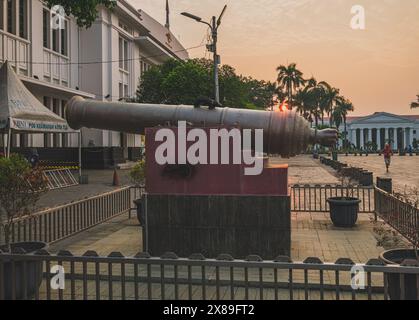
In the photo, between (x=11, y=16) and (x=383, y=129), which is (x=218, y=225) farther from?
(x=383, y=129)

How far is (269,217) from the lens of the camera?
20.4 feet

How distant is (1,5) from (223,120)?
19.5 meters

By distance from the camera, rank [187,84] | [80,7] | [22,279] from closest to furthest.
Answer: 1. [22,279]
2. [80,7]
3. [187,84]

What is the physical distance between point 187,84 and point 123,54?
9.19 m

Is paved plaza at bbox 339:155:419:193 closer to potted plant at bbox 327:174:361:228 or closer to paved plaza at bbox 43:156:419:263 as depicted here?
potted plant at bbox 327:174:361:228

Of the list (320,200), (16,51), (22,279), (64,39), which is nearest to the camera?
(22,279)

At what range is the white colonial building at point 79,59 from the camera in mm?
23438

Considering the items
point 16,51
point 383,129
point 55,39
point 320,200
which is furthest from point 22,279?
point 383,129

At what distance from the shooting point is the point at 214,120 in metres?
6.48

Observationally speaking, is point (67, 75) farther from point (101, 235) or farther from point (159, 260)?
point (159, 260)

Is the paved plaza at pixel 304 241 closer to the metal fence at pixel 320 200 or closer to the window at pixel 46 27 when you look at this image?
the metal fence at pixel 320 200

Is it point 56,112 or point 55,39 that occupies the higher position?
point 55,39

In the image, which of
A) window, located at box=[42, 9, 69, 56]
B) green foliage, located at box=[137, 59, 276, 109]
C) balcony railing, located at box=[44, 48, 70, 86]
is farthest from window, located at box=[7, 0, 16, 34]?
green foliage, located at box=[137, 59, 276, 109]
